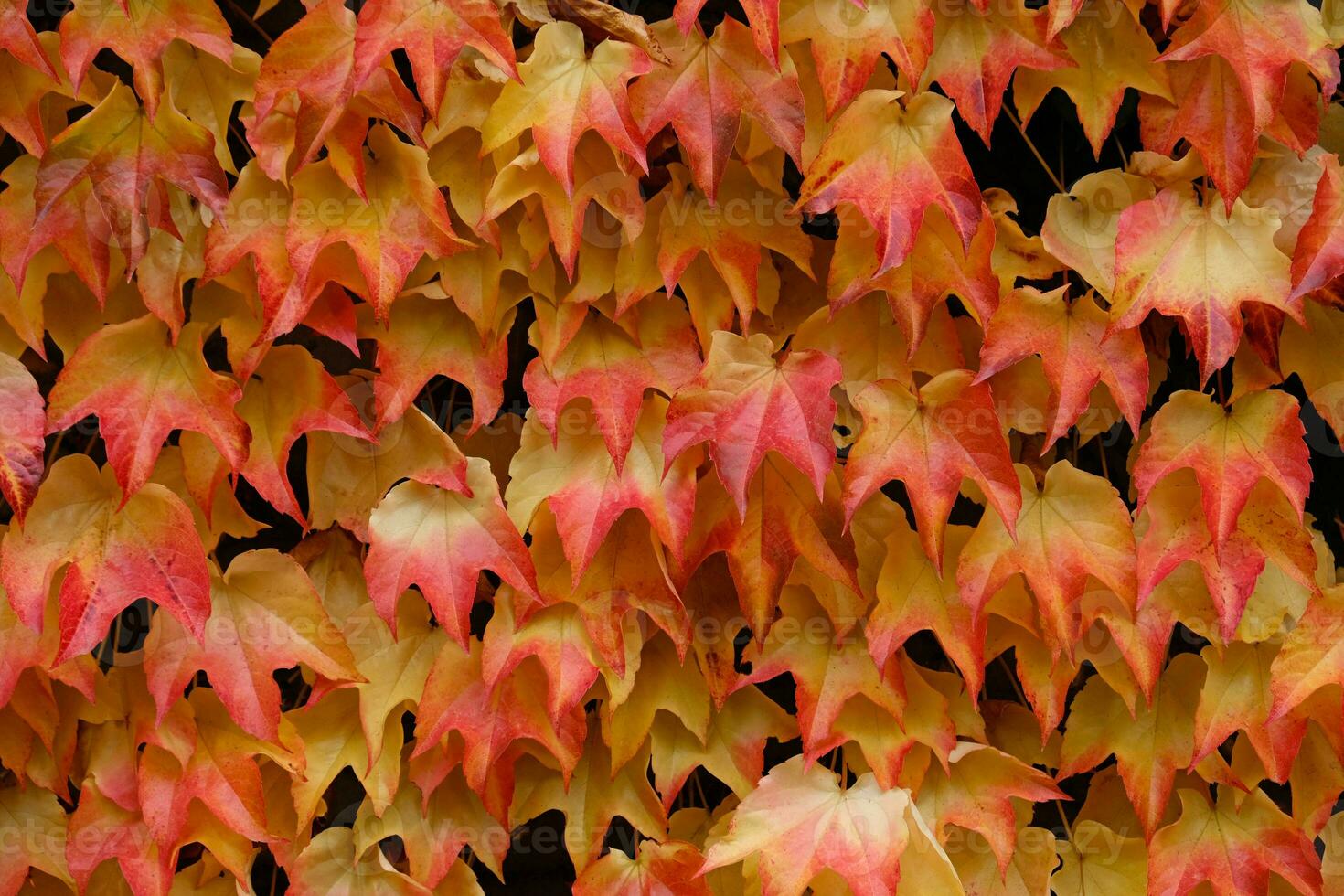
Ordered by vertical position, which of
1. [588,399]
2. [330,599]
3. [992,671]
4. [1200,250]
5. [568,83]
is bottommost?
[992,671]

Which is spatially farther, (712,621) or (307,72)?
(712,621)

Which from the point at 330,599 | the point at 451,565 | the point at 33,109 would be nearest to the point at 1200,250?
the point at 451,565

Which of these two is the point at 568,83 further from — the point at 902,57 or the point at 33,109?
the point at 33,109

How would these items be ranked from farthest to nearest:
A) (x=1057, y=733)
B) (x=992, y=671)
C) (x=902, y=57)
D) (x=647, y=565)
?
(x=992, y=671) < (x=1057, y=733) < (x=647, y=565) < (x=902, y=57)

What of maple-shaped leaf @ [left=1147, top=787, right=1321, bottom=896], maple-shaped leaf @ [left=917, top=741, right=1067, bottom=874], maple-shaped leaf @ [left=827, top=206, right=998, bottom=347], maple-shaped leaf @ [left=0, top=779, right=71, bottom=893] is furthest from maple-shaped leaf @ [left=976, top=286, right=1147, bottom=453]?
maple-shaped leaf @ [left=0, top=779, right=71, bottom=893]

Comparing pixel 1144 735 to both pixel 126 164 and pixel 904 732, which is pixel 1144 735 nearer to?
pixel 904 732

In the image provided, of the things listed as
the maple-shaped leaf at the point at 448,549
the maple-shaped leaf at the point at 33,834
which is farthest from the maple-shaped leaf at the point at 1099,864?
the maple-shaped leaf at the point at 33,834

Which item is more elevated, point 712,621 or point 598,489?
point 598,489

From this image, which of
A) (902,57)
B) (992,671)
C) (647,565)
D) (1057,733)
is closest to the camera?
(902,57)
